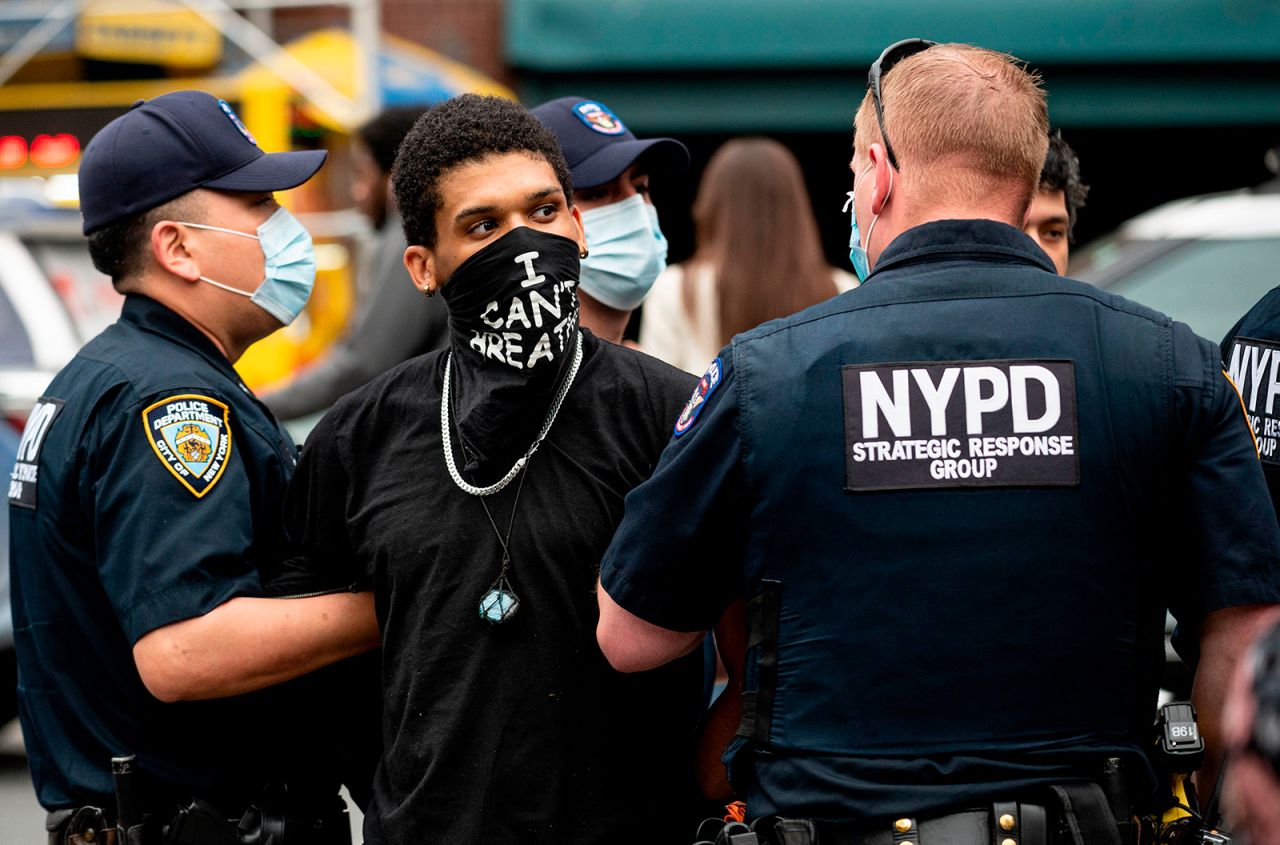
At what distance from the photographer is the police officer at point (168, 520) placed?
2.55 metres

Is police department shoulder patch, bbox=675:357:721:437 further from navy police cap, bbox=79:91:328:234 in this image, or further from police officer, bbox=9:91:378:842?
navy police cap, bbox=79:91:328:234

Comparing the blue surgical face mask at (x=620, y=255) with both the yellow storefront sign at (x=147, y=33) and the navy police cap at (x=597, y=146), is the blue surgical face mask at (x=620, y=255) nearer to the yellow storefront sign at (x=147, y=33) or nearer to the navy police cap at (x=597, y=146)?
the navy police cap at (x=597, y=146)

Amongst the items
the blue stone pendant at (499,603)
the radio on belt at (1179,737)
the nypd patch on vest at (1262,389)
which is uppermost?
the nypd patch on vest at (1262,389)

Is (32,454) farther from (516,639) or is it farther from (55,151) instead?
(55,151)

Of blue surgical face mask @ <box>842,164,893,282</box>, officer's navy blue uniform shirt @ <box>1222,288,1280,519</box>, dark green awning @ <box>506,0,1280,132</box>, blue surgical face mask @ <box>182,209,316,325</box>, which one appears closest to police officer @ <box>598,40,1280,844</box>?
blue surgical face mask @ <box>842,164,893,282</box>

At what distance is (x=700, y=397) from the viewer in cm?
220

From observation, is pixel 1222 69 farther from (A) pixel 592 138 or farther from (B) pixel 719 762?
(B) pixel 719 762

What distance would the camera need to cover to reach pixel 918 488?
206cm

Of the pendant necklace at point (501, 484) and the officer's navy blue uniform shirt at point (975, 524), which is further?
the pendant necklace at point (501, 484)

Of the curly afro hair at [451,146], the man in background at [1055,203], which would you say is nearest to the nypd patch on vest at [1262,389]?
the man in background at [1055,203]

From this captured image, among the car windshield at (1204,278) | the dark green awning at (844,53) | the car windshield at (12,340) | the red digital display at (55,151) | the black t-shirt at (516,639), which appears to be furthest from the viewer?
the red digital display at (55,151)

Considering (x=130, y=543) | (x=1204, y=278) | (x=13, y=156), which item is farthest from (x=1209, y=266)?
(x=13, y=156)

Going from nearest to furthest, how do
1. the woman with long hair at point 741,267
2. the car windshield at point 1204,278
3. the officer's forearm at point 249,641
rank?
the officer's forearm at point 249,641
the woman with long hair at point 741,267
the car windshield at point 1204,278

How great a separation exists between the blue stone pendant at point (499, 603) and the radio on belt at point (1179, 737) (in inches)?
37.4
